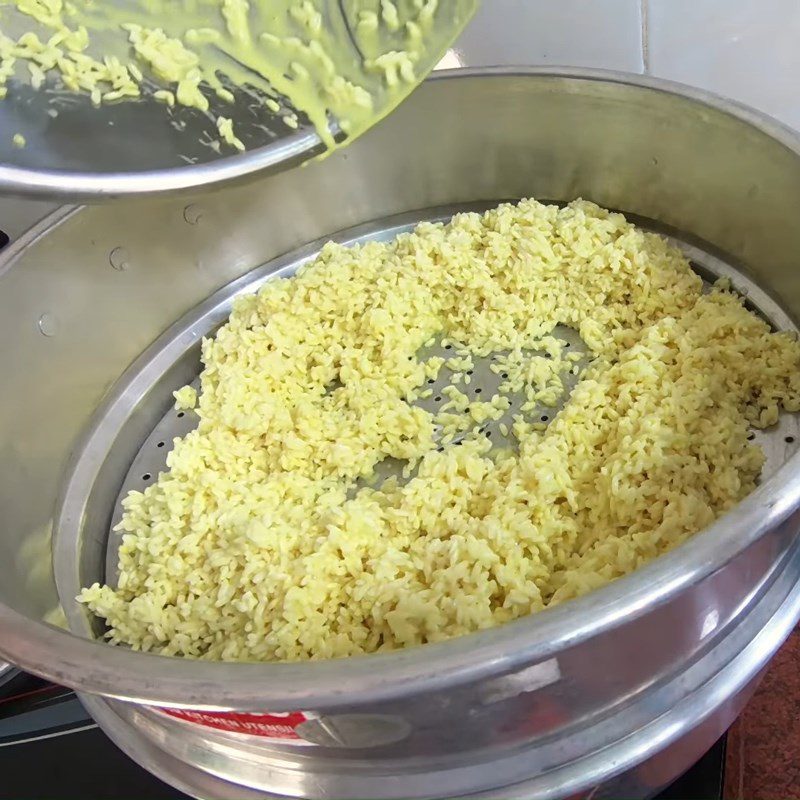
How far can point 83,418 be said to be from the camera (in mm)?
1192

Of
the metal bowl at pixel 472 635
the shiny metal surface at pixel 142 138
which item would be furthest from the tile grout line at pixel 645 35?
the shiny metal surface at pixel 142 138

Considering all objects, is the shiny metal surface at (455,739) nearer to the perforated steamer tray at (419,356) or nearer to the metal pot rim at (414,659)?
the metal pot rim at (414,659)

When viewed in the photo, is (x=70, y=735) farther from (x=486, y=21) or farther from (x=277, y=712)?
(x=486, y=21)

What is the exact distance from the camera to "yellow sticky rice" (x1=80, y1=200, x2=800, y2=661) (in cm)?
84

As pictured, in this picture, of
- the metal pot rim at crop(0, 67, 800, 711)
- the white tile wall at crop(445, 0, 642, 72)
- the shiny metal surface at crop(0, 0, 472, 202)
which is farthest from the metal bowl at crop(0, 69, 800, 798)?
the shiny metal surface at crop(0, 0, 472, 202)

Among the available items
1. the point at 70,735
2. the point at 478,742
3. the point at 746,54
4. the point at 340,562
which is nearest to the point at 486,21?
the point at 746,54

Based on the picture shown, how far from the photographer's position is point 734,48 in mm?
1118

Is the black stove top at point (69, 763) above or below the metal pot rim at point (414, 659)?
below

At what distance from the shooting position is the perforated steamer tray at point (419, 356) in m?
1.07

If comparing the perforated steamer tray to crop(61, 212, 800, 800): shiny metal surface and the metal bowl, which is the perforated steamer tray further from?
crop(61, 212, 800, 800): shiny metal surface

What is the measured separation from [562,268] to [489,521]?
19.3 inches

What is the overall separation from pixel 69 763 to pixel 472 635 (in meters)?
0.66

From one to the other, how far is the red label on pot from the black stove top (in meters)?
0.34

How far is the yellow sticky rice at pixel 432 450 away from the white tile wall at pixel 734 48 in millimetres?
247
